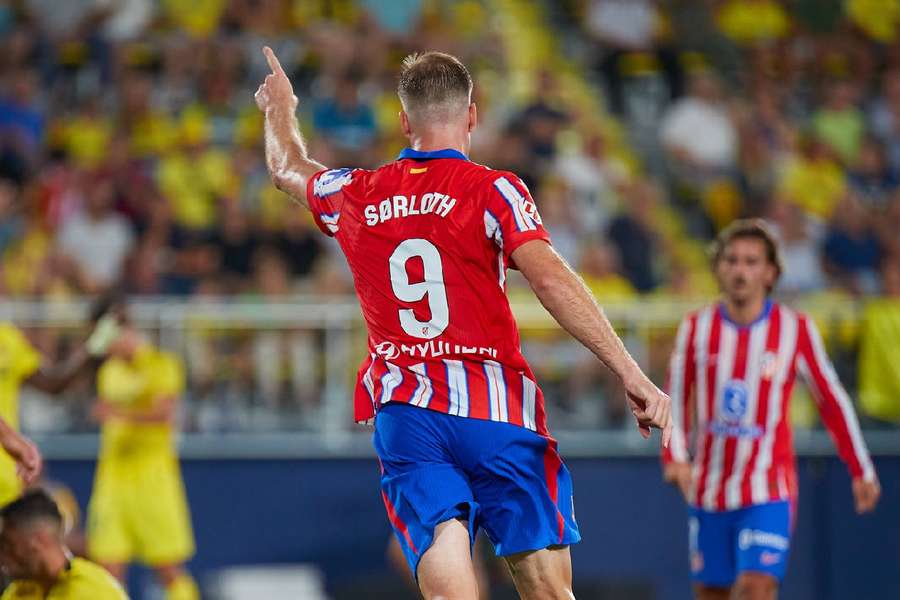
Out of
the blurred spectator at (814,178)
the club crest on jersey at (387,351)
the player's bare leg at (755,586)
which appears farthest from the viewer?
the blurred spectator at (814,178)

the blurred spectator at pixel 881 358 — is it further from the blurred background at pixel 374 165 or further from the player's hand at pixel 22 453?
the player's hand at pixel 22 453

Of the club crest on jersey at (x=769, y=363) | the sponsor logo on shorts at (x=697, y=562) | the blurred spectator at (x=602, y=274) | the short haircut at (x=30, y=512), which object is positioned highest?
the blurred spectator at (x=602, y=274)

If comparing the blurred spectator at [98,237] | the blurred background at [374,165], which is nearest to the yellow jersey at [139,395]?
the blurred background at [374,165]

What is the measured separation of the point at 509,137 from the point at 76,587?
325 inches

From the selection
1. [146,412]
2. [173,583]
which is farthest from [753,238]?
[173,583]

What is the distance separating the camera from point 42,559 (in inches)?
238

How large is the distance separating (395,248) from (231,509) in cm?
708

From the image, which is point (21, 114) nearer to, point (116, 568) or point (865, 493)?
point (116, 568)

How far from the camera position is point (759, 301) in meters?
7.88

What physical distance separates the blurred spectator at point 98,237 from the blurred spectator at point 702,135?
5312mm

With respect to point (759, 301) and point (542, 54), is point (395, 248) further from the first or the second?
point (542, 54)

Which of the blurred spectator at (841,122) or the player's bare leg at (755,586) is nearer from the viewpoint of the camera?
the player's bare leg at (755,586)

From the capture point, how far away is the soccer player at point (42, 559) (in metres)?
6.03

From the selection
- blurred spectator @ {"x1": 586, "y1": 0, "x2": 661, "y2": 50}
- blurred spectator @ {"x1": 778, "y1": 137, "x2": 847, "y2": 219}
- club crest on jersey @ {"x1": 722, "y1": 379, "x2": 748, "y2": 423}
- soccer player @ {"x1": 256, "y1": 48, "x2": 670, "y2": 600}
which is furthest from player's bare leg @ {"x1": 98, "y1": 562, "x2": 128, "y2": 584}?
blurred spectator @ {"x1": 586, "y1": 0, "x2": 661, "y2": 50}
